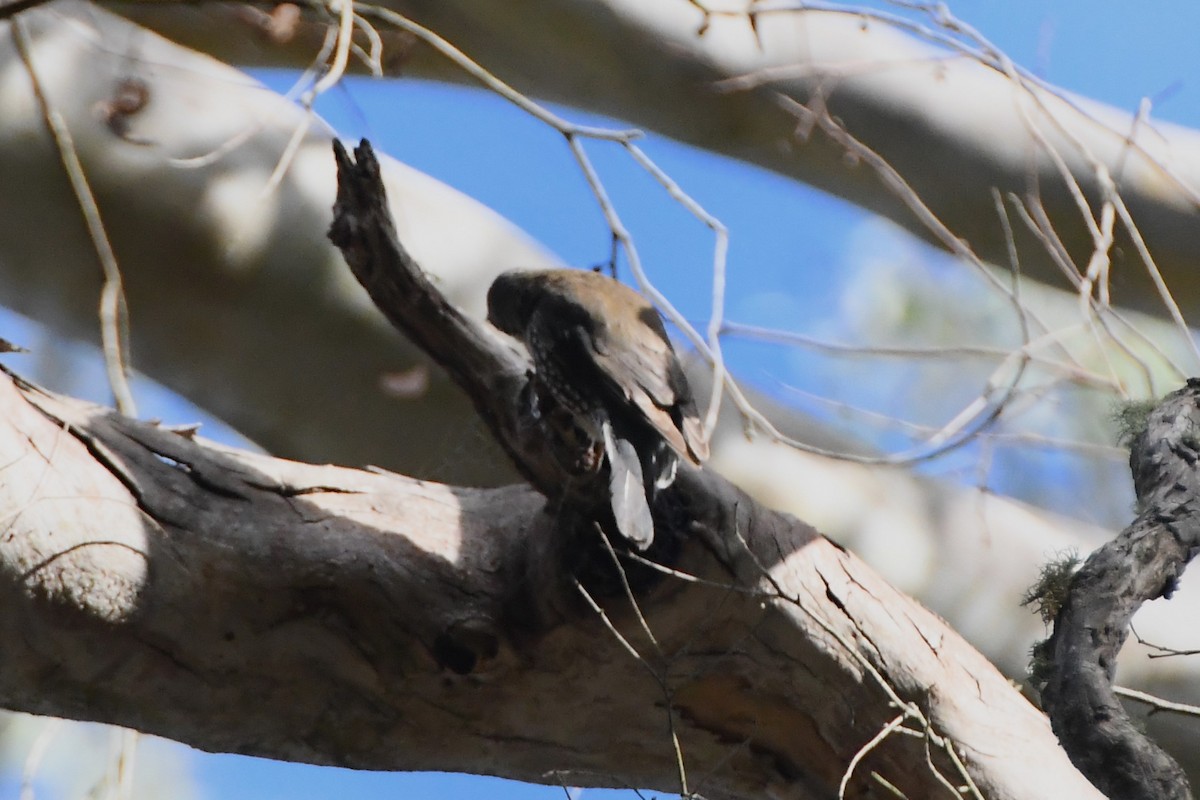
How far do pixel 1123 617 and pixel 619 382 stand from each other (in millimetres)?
600

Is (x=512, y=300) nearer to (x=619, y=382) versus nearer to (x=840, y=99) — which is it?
(x=619, y=382)

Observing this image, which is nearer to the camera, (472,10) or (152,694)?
(152,694)

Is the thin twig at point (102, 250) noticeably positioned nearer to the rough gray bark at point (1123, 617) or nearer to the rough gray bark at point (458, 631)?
the rough gray bark at point (458, 631)

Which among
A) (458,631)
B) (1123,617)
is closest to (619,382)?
(458,631)

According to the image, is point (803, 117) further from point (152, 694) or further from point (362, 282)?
point (152, 694)

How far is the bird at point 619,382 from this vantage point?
120 centimetres

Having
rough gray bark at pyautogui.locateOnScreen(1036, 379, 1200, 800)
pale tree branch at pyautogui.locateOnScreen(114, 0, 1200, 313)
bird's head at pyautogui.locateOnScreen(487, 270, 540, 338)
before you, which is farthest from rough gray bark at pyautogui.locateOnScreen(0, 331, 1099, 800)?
pale tree branch at pyautogui.locateOnScreen(114, 0, 1200, 313)

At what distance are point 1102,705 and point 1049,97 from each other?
1701 mm

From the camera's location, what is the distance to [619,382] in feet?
4.38

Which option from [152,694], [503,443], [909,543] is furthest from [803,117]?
[152,694]

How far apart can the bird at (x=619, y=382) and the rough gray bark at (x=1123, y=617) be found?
43cm

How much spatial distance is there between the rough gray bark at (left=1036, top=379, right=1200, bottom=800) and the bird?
17.0 inches

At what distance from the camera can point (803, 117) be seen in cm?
232

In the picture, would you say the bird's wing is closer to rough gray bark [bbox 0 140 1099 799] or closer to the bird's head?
rough gray bark [bbox 0 140 1099 799]
